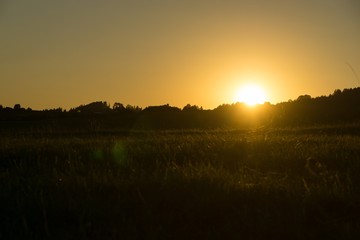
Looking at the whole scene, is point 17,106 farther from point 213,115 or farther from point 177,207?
point 177,207

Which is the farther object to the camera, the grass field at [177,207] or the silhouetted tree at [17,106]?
the silhouetted tree at [17,106]

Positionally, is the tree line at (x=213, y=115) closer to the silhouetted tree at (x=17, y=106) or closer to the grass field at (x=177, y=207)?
the silhouetted tree at (x=17, y=106)

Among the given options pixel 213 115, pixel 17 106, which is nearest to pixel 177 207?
pixel 213 115

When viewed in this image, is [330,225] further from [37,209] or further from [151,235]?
[37,209]

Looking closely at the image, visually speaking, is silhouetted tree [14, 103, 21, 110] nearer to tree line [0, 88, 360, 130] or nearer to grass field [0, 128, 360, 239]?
tree line [0, 88, 360, 130]

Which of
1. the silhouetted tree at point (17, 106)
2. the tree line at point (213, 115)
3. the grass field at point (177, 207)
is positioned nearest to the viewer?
the grass field at point (177, 207)

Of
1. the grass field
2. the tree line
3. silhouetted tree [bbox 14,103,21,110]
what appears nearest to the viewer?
the grass field

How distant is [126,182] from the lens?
7.07m

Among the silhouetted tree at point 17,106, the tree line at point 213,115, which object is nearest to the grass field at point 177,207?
the tree line at point 213,115

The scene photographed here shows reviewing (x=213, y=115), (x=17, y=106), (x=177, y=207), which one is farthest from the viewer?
(x=17, y=106)

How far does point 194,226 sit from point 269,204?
43.1 inches

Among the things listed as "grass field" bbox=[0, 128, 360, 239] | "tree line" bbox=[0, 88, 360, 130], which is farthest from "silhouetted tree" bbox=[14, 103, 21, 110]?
"grass field" bbox=[0, 128, 360, 239]

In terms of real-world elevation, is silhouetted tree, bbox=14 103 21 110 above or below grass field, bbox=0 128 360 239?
above

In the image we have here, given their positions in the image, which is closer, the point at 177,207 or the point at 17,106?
the point at 177,207
